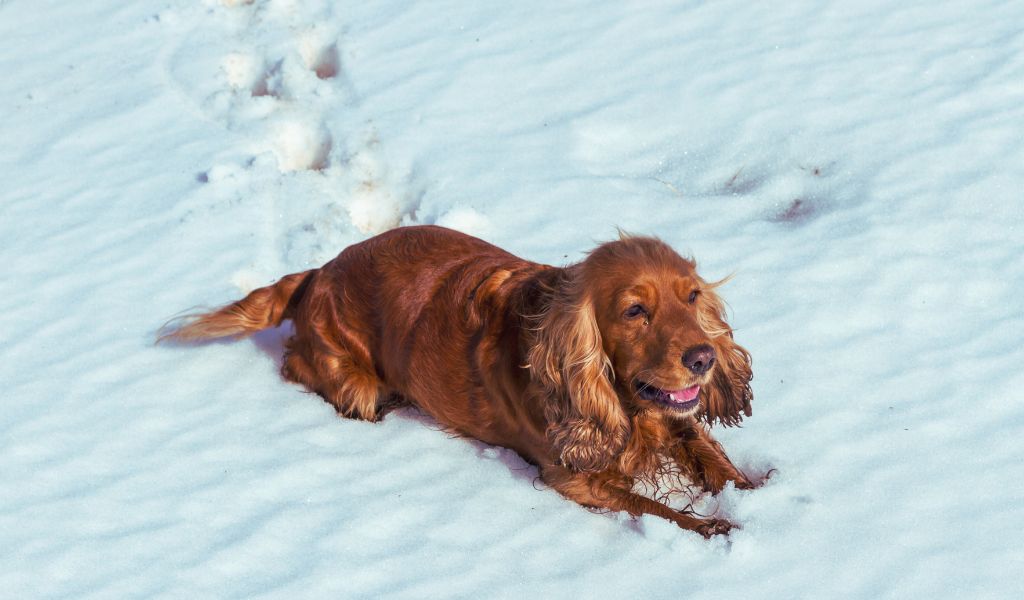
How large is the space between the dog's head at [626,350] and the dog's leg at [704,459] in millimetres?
126

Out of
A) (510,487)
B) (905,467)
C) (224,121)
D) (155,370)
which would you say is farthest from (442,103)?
(905,467)

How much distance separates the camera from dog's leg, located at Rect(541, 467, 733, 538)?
3.18 m

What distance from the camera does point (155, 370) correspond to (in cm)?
409

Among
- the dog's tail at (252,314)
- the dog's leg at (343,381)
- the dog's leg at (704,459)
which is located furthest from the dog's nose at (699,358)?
the dog's tail at (252,314)

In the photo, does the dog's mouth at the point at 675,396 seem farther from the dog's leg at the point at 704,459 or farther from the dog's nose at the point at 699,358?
the dog's leg at the point at 704,459

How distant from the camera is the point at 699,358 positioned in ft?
9.59

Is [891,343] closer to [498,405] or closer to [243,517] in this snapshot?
[498,405]

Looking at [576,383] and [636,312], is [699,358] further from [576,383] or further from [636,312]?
[576,383]

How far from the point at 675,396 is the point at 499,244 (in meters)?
1.69

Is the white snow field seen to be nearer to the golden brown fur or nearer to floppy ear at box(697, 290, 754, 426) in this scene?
the golden brown fur

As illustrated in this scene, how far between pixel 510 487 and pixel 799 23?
3378 millimetres

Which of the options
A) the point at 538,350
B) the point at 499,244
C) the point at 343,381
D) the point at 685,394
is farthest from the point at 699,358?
the point at 499,244

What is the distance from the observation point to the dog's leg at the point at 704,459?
329cm

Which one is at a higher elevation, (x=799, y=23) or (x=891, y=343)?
(x=799, y=23)
